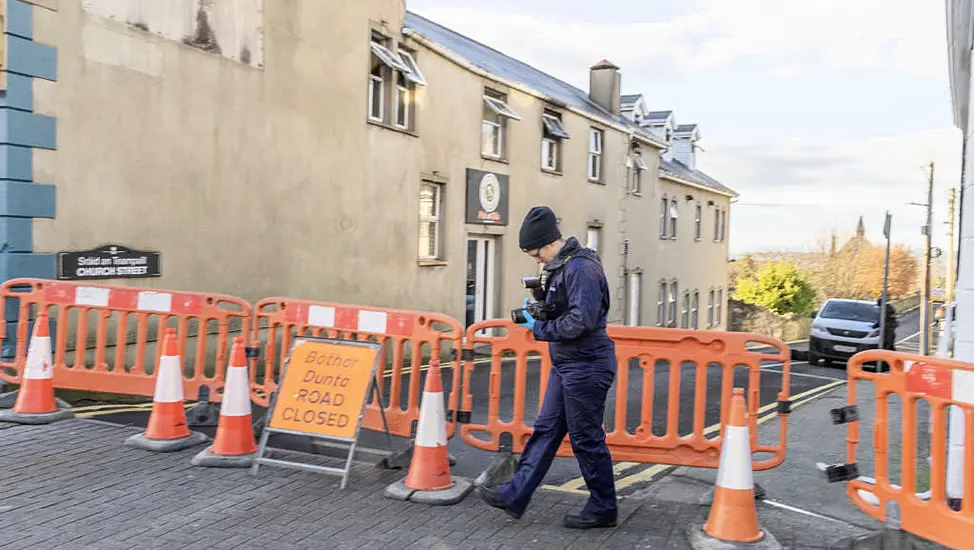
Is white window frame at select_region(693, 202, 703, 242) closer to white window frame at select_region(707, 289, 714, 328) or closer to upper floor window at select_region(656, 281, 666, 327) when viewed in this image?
white window frame at select_region(707, 289, 714, 328)

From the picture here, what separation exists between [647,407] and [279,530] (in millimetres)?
2828

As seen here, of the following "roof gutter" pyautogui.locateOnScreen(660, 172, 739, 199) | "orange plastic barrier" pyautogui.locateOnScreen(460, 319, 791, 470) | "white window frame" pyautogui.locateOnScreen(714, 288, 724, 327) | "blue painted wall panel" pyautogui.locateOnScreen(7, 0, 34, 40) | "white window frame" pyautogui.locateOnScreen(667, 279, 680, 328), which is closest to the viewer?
"orange plastic barrier" pyautogui.locateOnScreen(460, 319, 791, 470)

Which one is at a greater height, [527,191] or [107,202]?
[527,191]

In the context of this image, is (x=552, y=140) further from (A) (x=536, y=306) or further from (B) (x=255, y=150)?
(A) (x=536, y=306)

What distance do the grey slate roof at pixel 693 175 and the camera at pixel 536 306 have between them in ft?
94.8

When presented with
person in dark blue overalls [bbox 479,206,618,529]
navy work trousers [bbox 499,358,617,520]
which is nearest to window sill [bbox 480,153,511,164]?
person in dark blue overalls [bbox 479,206,618,529]

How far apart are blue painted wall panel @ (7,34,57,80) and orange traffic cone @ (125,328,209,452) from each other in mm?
4430

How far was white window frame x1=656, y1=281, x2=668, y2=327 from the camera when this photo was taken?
31403 millimetres

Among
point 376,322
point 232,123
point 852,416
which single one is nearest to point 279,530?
point 376,322

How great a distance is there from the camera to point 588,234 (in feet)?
79.0

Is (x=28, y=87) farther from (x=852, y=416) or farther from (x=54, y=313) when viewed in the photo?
(x=852, y=416)

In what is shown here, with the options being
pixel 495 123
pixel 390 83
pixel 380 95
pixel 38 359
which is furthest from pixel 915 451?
pixel 495 123

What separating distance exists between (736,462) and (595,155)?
2045cm

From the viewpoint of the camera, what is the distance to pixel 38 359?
725 centimetres
